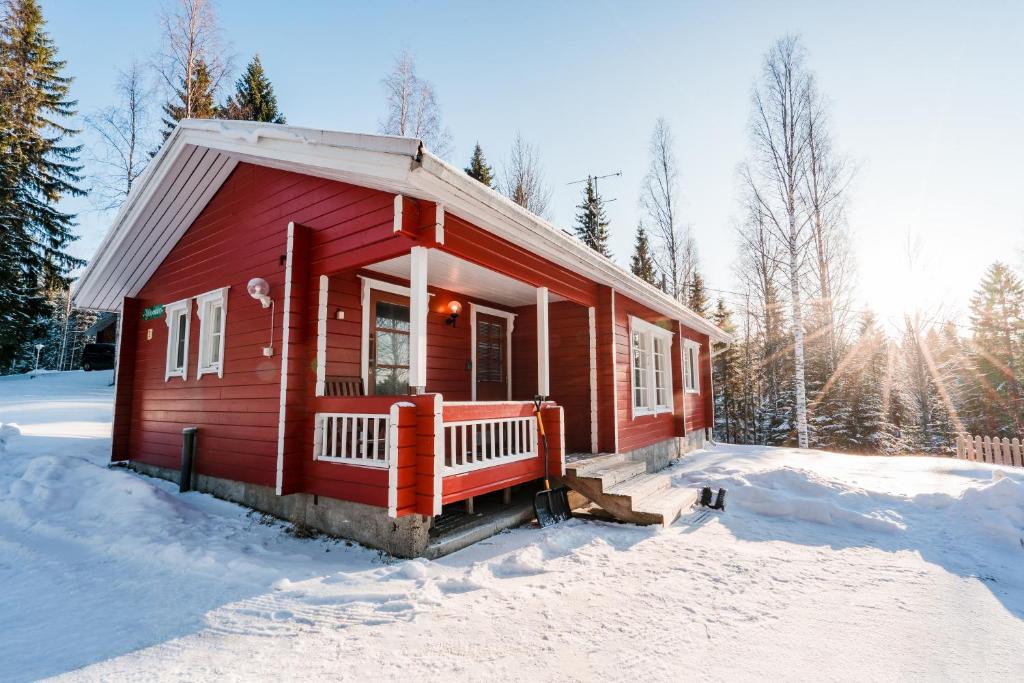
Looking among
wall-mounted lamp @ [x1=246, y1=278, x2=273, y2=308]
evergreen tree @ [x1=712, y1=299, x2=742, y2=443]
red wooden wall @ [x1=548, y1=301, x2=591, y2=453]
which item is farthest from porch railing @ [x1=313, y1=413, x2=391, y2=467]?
evergreen tree @ [x1=712, y1=299, x2=742, y2=443]

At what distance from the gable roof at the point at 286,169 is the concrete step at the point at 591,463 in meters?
2.62

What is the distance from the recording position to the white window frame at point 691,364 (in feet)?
37.2

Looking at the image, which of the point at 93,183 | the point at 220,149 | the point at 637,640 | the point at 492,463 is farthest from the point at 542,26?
the point at 93,183

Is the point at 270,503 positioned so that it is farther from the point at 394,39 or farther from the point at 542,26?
the point at 394,39

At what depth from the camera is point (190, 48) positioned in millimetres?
12836


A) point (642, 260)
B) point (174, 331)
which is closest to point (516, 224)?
point (174, 331)

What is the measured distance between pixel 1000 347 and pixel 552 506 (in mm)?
26071

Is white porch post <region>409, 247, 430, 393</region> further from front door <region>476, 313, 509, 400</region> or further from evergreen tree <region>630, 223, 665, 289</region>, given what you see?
evergreen tree <region>630, 223, 665, 289</region>

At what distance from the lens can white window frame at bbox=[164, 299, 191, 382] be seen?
6564 millimetres

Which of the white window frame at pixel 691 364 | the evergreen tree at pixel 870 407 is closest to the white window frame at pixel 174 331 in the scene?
the white window frame at pixel 691 364

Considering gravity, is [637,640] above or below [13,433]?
below

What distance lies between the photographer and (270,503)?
5.07 metres

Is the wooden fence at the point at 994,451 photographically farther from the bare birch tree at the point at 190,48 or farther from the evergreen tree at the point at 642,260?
the bare birch tree at the point at 190,48

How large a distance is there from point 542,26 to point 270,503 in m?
9.24
